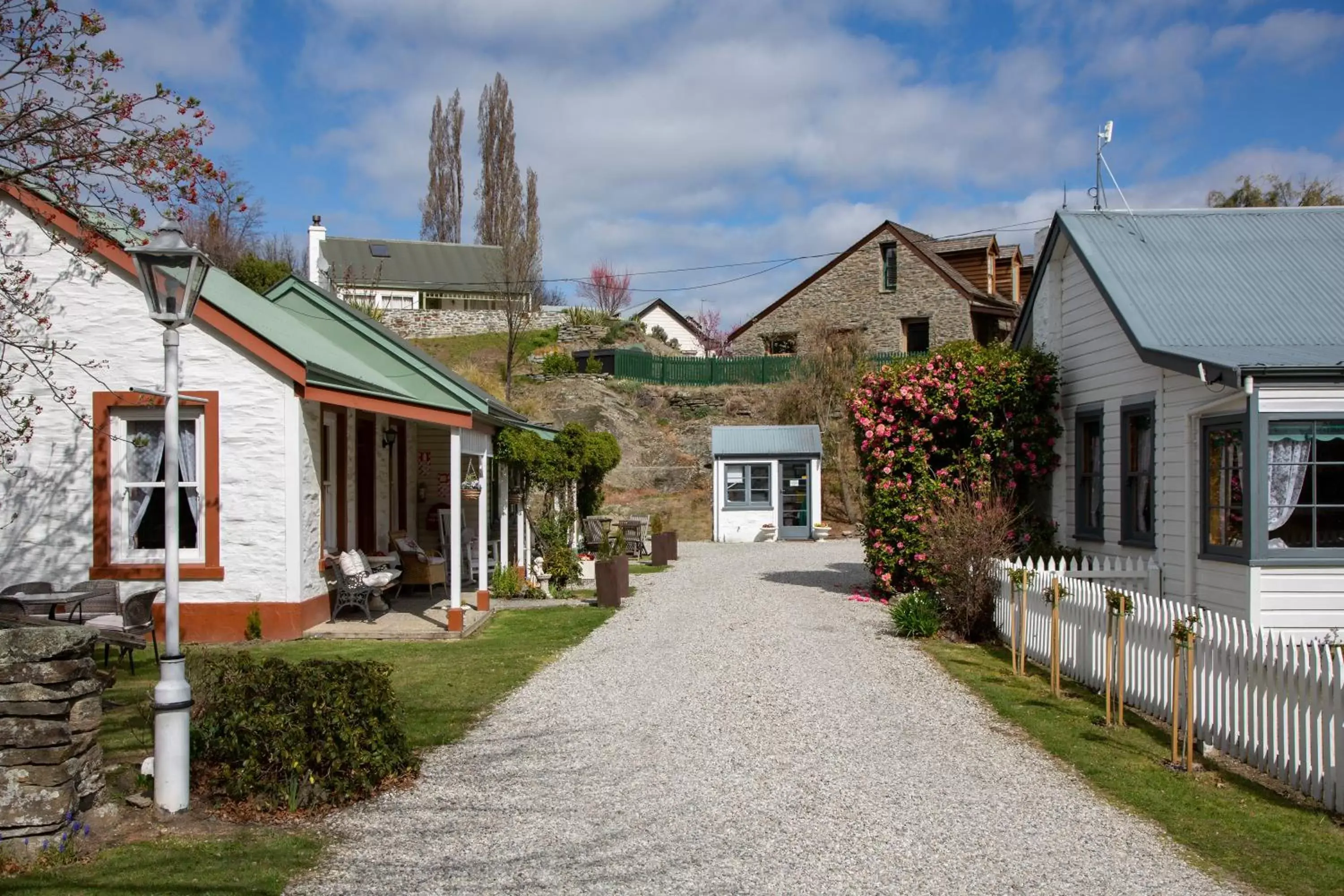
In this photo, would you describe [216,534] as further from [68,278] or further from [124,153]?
[124,153]

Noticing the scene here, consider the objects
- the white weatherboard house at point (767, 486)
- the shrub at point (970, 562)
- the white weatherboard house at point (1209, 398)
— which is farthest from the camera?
the white weatherboard house at point (767, 486)

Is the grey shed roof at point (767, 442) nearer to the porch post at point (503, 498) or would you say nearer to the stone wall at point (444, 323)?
the porch post at point (503, 498)

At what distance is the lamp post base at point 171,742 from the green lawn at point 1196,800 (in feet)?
18.1

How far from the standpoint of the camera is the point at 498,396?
1500 inches

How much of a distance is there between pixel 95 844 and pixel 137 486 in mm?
7706

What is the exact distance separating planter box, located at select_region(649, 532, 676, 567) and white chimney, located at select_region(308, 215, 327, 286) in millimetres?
15248

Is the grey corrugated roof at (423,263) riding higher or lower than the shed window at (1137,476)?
higher

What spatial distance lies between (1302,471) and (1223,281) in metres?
3.67

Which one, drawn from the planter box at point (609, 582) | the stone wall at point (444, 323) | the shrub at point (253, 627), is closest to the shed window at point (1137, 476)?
the planter box at point (609, 582)

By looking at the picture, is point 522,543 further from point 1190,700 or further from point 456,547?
point 1190,700

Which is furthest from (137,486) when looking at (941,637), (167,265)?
(941,637)

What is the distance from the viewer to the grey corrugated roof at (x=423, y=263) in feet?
177

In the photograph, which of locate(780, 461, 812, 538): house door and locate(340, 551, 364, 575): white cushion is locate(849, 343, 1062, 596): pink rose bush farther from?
locate(780, 461, 812, 538): house door

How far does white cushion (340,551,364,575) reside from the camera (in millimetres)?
13609
